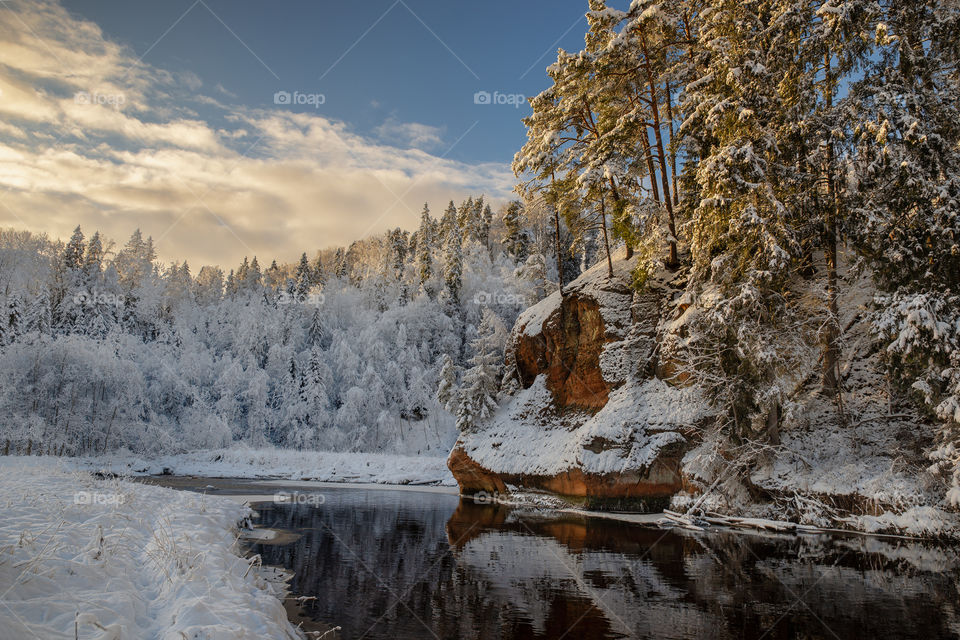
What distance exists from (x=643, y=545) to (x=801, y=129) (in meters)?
14.9

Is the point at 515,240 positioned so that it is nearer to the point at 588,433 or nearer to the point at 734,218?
the point at 588,433

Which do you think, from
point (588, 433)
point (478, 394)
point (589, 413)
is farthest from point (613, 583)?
point (478, 394)

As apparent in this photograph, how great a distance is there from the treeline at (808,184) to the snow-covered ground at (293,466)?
23985 mm

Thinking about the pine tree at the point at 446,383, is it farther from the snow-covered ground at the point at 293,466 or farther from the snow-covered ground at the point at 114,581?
the snow-covered ground at the point at 114,581

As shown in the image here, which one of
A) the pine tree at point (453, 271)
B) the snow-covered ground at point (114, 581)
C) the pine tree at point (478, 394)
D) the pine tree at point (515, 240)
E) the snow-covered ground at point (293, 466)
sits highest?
the pine tree at point (515, 240)

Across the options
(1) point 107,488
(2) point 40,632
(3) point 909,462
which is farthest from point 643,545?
(1) point 107,488

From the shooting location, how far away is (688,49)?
79.9 feet

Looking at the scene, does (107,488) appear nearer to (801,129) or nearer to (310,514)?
(310,514)

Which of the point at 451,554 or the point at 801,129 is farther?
the point at 801,129

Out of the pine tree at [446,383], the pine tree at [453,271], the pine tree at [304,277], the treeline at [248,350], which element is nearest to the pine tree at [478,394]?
the treeline at [248,350]

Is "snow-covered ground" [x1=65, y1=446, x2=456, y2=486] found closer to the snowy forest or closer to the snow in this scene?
the snowy forest

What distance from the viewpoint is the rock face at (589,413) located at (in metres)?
21.6

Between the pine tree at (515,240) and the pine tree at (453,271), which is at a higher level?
the pine tree at (515,240)

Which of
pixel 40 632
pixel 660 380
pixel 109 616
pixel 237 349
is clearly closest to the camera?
pixel 40 632
